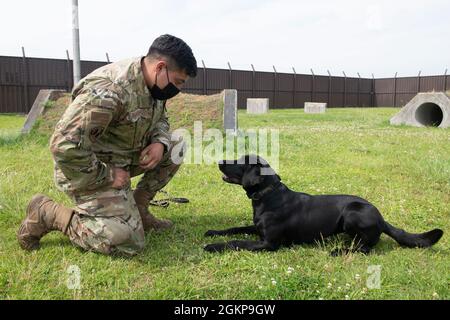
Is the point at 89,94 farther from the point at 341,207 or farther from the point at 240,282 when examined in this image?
the point at 341,207

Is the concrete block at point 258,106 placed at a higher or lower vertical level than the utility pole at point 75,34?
lower

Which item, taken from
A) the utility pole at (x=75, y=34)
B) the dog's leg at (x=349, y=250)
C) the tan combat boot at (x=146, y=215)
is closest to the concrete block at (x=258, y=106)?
the utility pole at (x=75, y=34)

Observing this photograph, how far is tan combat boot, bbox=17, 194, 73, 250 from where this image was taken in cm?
345

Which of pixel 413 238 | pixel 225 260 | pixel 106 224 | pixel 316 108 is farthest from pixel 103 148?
pixel 316 108

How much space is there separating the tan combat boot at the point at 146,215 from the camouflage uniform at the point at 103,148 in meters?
0.46

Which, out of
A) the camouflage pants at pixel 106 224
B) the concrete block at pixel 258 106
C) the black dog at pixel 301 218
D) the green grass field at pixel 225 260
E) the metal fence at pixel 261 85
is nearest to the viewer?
the green grass field at pixel 225 260

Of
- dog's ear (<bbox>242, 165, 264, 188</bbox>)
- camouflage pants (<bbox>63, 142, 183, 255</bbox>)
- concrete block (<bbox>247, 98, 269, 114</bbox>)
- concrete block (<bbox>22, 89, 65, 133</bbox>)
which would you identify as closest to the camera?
camouflage pants (<bbox>63, 142, 183, 255</bbox>)

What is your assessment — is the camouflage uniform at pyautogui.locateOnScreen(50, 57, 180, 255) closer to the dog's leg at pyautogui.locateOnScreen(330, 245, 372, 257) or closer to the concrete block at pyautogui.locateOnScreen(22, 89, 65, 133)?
the dog's leg at pyautogui.locateOnScreen(330, 245, 372, 257)

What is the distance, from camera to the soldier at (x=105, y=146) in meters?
3.23

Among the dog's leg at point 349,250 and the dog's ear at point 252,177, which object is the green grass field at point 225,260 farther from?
the dog's ear at point 252,177

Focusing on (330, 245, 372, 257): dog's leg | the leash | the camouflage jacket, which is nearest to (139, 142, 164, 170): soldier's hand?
the camouflage jacket

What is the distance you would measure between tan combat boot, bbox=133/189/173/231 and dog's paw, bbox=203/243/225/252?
667 millimetres
